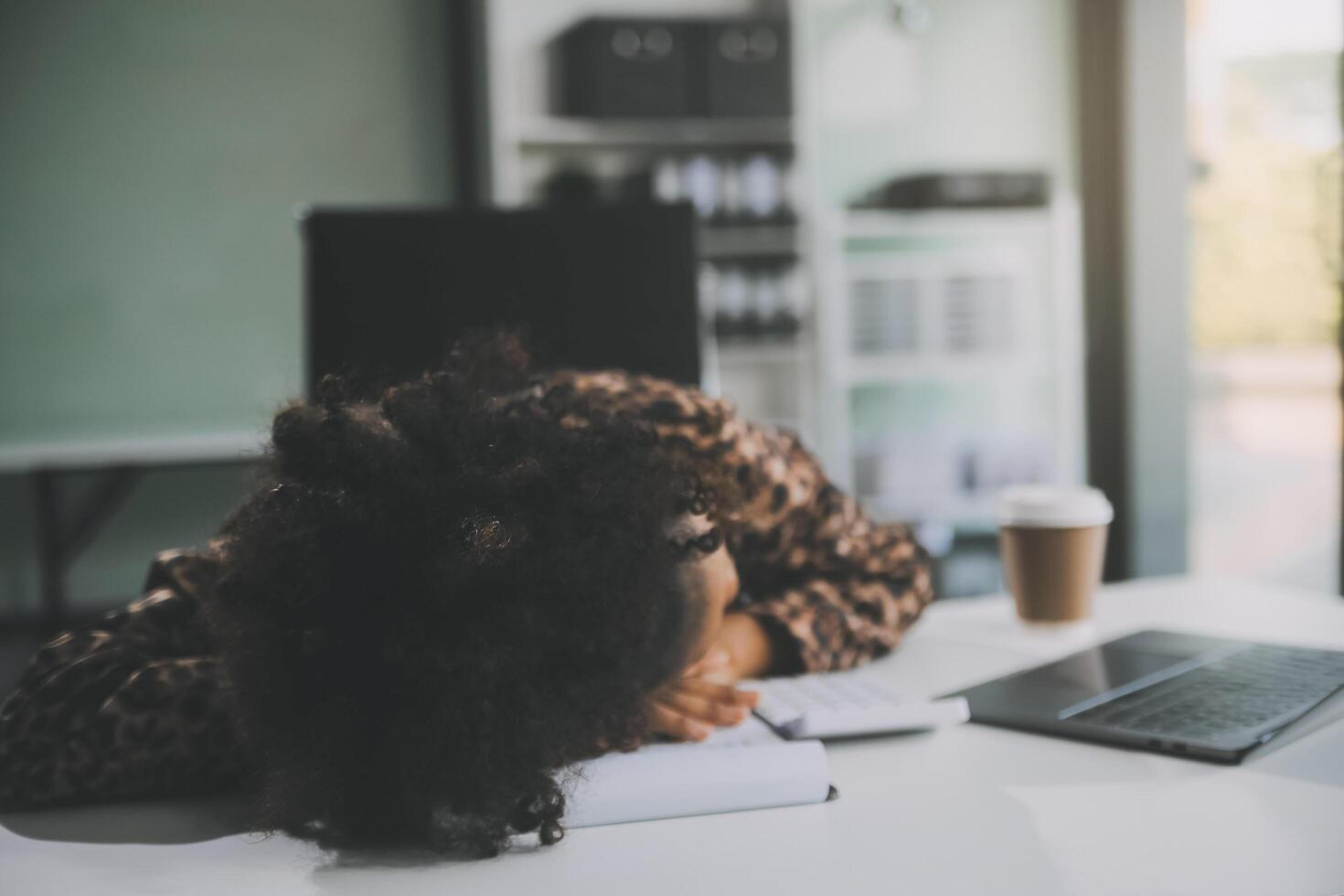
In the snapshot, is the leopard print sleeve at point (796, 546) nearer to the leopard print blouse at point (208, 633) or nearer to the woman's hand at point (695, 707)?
the leopard print blouse at point (208, 633)

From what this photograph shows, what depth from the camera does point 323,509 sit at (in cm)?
58

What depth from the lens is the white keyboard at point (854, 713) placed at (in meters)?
0.71

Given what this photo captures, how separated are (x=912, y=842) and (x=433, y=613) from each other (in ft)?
0.83

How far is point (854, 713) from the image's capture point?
0.72 meters

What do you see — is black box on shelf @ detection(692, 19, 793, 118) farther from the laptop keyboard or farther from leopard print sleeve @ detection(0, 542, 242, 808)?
leopard print sleeve @ detection(0, 542, 242, 808)

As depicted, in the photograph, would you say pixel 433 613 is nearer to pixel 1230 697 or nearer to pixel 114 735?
pixel 114 735

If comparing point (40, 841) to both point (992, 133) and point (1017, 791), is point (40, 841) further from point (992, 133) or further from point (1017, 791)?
point (992, 133)

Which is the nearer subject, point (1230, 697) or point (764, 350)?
point (1230, 697)

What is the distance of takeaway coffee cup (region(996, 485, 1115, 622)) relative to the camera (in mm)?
948

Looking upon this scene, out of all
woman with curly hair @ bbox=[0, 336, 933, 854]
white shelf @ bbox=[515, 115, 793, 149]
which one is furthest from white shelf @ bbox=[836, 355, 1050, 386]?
woman with curly hair @ bbox=[0, 336, 933, 854]

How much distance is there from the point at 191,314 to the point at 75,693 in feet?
9.87

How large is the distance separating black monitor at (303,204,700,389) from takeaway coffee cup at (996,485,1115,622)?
2.26ft

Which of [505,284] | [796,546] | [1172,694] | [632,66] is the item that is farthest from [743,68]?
[1172,694]

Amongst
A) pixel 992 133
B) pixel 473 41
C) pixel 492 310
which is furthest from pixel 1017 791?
pixel 992 133
